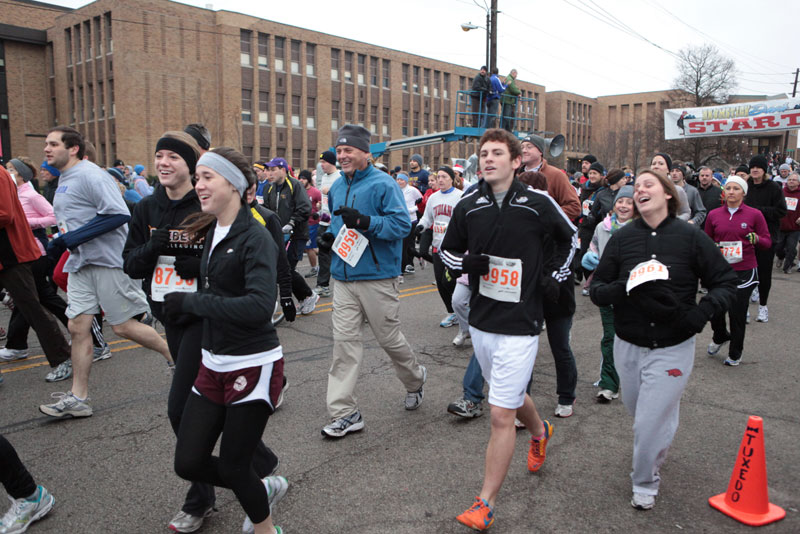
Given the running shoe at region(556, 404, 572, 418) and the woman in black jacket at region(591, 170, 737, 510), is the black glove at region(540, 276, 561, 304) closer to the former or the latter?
the woman in black jacket at region(591, 170, 737, 510)

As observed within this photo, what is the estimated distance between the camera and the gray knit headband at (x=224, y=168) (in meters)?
2.76

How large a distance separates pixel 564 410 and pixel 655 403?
1491 millimetres

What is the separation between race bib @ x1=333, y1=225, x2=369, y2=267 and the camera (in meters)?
4.36

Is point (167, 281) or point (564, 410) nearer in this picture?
point (167, 281)

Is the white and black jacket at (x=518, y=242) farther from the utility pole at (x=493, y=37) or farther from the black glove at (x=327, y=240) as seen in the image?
the utility pole at (x=493, y=37)

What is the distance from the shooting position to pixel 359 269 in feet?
14.4

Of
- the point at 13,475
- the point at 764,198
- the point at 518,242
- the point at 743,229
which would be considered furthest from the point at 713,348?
the point at 13,475

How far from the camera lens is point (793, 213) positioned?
11102 mm

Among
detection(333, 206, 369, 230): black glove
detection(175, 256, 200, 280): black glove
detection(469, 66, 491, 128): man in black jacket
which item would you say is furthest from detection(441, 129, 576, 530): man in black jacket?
detection(469, 66, 491, 128): man in black jacket

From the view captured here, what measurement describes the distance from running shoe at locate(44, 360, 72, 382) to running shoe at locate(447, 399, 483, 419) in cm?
367

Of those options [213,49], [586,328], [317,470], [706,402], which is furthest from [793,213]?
[213,49]

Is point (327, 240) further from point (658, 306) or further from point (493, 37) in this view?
point (493, 37)

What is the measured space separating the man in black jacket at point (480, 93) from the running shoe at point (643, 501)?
14408mm

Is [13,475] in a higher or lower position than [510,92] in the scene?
lower
